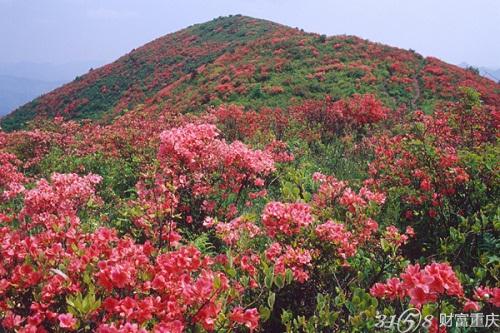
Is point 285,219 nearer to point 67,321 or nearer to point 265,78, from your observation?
point 67,321

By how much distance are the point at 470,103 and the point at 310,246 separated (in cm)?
582

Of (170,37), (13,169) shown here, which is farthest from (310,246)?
(170,37)

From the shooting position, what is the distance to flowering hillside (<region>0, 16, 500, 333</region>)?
269 centimetres

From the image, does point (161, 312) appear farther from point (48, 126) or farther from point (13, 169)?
point (48, 126)

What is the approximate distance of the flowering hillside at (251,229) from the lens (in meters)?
2.69

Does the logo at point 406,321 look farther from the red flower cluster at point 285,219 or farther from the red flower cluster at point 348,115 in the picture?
the red flower cluster at point 348,115

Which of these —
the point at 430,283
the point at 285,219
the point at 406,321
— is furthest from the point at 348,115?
the point at 430,283

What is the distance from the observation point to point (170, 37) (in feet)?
199

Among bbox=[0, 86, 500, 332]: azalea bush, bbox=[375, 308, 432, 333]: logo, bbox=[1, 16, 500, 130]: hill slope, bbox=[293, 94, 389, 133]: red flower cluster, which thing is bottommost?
bbox=[375, 308, 432, 333]: logo

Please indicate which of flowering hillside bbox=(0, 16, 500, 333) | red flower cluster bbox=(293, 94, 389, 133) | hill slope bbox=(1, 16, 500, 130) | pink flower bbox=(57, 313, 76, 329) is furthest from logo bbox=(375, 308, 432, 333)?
hill slope bbox=(1, 16, 500, 130)

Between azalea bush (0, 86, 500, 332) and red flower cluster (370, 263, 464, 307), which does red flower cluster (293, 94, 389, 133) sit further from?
red flower cluster (370, 263, 464, 307)

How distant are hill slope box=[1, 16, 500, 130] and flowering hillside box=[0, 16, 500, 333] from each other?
10880mm

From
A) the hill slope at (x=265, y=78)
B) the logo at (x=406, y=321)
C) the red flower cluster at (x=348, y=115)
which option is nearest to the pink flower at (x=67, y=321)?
the logo at (x=406, y=321)

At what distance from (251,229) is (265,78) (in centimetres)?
2488
